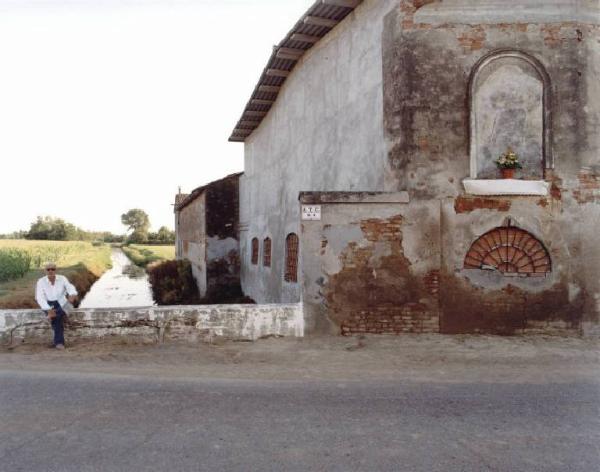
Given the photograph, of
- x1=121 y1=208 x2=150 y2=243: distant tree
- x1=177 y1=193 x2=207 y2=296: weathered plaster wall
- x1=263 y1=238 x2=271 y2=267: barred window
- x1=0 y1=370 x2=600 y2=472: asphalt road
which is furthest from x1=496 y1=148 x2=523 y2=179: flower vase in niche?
x1=121 y1=208 x2=150 y2=243: distant tree

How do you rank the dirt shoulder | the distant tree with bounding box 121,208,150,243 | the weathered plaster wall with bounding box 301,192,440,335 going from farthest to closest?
the distant tree with bounding box 121,208,150,243 < the weathered plaster wall with bounding box 301,192,440,335 < the dirt shoulder

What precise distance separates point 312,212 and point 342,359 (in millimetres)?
2693

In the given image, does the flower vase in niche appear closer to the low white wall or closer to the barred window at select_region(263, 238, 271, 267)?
the low white wall

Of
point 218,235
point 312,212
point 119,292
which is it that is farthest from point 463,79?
point 119,292

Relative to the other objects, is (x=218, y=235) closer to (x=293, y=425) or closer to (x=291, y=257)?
(x=291, y=257)

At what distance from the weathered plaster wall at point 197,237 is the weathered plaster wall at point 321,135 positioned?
7.89ft

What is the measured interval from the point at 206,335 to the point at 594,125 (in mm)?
7781

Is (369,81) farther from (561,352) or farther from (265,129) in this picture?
(265,129)

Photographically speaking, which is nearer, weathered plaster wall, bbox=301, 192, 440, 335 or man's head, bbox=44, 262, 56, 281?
man's head, bbox=44, 262, 56, 281

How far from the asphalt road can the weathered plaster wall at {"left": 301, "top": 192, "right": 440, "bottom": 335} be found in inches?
110

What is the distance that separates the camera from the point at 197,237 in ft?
72.4

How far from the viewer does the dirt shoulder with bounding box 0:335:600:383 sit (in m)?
6.62

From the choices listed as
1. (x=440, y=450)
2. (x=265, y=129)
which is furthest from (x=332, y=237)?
(x=265, y=129)

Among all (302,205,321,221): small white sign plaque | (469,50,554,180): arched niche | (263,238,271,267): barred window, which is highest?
(469,50,554,180): arched niche
